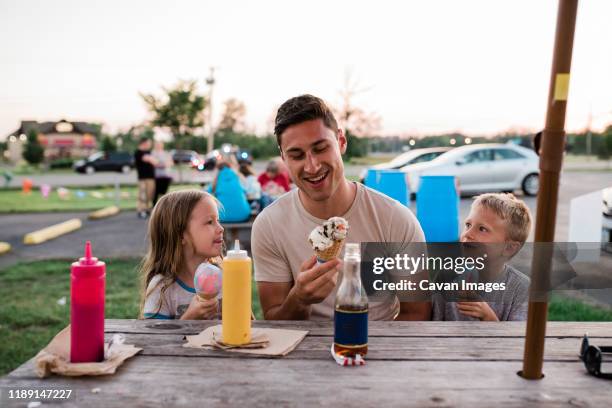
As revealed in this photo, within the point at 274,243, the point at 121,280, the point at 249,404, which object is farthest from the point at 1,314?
the point at 249,404

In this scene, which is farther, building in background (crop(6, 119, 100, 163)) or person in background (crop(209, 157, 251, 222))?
building in background (crop(6, 119, 100, 163))

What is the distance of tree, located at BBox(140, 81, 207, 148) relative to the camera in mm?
30141

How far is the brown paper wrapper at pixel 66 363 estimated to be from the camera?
4.46ft

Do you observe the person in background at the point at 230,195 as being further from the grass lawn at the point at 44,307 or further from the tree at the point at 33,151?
the tree at the point at 33,151

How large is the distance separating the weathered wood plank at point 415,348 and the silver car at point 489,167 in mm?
12755

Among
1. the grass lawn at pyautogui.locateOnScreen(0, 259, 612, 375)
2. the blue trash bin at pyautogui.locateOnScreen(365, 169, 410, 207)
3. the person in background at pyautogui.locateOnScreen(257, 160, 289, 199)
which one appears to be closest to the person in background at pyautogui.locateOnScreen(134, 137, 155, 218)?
the person in background at pyautogui.locateOnScreen(257, 160, 289, 199)

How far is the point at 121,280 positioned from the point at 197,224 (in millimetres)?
→ 3876

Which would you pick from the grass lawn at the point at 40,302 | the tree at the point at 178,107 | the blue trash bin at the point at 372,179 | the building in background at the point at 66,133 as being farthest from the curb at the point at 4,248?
the building in background at the point at 66,133

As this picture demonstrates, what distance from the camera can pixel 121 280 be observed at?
244 inches

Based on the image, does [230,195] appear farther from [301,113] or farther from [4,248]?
[301,113]

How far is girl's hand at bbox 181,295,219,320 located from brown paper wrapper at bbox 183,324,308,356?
0.31ft

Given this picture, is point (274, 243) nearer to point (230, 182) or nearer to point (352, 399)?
point (352, 399)

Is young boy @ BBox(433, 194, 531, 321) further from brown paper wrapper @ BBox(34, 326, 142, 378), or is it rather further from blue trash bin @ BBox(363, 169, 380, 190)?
blue trash bin @ BBox(363, 169, 380, 190)

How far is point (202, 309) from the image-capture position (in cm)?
184
